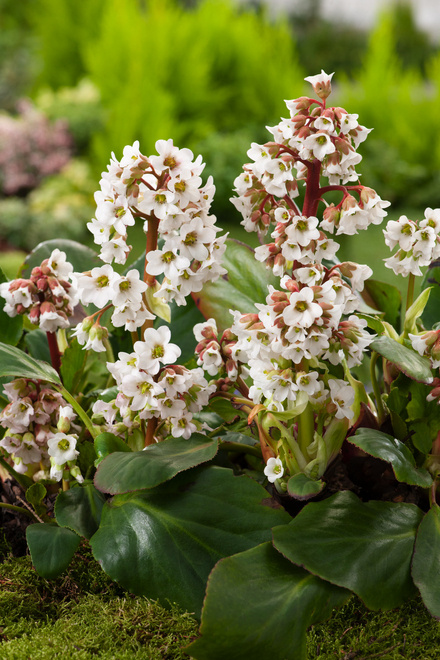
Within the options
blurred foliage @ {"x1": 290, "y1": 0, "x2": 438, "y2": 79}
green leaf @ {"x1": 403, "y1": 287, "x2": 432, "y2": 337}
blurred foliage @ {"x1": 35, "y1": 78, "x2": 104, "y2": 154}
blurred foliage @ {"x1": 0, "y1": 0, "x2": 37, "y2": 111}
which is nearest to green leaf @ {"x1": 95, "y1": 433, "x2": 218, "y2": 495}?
green leaf @ {"x1": 403, "y1": 287, "x2": 432, "y2": 337}

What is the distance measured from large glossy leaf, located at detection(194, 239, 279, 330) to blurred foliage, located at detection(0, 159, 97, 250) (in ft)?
13.7

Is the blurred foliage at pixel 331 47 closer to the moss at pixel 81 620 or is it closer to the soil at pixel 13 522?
the soil at pixel 13 522

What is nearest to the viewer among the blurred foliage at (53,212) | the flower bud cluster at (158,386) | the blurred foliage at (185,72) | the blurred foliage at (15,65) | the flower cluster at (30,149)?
the flower bud cluster at (158,386)

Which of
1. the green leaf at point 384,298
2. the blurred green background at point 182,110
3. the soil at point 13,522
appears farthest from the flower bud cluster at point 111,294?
the blurred green background at point 182,110

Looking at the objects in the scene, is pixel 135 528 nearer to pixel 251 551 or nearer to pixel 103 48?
pixel 251 551

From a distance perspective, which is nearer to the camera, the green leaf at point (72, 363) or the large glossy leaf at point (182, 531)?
the large glossy leaf at point (182, 531)

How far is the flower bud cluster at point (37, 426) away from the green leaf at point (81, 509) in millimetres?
19

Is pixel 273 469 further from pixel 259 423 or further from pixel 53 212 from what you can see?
pixel 53 212

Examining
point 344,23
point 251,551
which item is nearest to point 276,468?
point 251,551

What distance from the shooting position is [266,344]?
71cm

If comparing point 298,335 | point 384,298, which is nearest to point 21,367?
point 298,335

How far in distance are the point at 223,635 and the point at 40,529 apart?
0.26 m

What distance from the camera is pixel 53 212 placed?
5.23 meters

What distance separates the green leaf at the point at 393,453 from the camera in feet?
2.35
